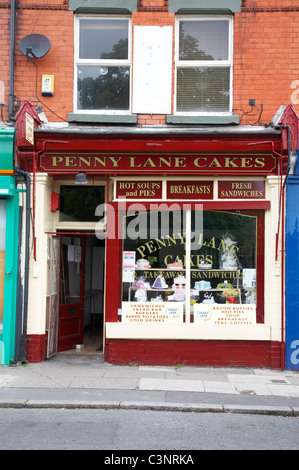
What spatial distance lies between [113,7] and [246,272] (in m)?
5.69

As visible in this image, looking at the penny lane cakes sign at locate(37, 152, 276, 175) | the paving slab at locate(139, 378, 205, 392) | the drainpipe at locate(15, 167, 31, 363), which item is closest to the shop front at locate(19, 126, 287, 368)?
the penny lane cakes sign at locate(37, 152, 276, 175)

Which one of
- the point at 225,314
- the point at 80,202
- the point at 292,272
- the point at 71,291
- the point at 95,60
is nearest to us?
the point at 292,272

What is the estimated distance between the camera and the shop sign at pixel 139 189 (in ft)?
30.1

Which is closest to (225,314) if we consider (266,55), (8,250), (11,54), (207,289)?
(207,289)

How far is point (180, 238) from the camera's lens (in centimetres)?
930

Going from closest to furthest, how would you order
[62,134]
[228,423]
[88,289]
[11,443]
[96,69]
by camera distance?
[11,443] → [228,423] → [62,134] → [96,69] → [88,289]

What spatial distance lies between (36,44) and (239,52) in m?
3.88

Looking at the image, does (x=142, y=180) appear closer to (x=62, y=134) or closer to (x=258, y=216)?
(x=62, y=134)

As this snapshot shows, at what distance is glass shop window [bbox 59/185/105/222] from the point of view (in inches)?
384

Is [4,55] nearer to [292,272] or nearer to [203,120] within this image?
[203,120]

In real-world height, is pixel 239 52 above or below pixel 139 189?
above

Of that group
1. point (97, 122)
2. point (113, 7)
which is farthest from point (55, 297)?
point (113, 7)

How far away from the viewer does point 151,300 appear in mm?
9234

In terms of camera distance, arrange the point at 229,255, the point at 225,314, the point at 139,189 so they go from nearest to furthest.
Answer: the point at 225,314 → the point at 139,189 → the point at 229,255
